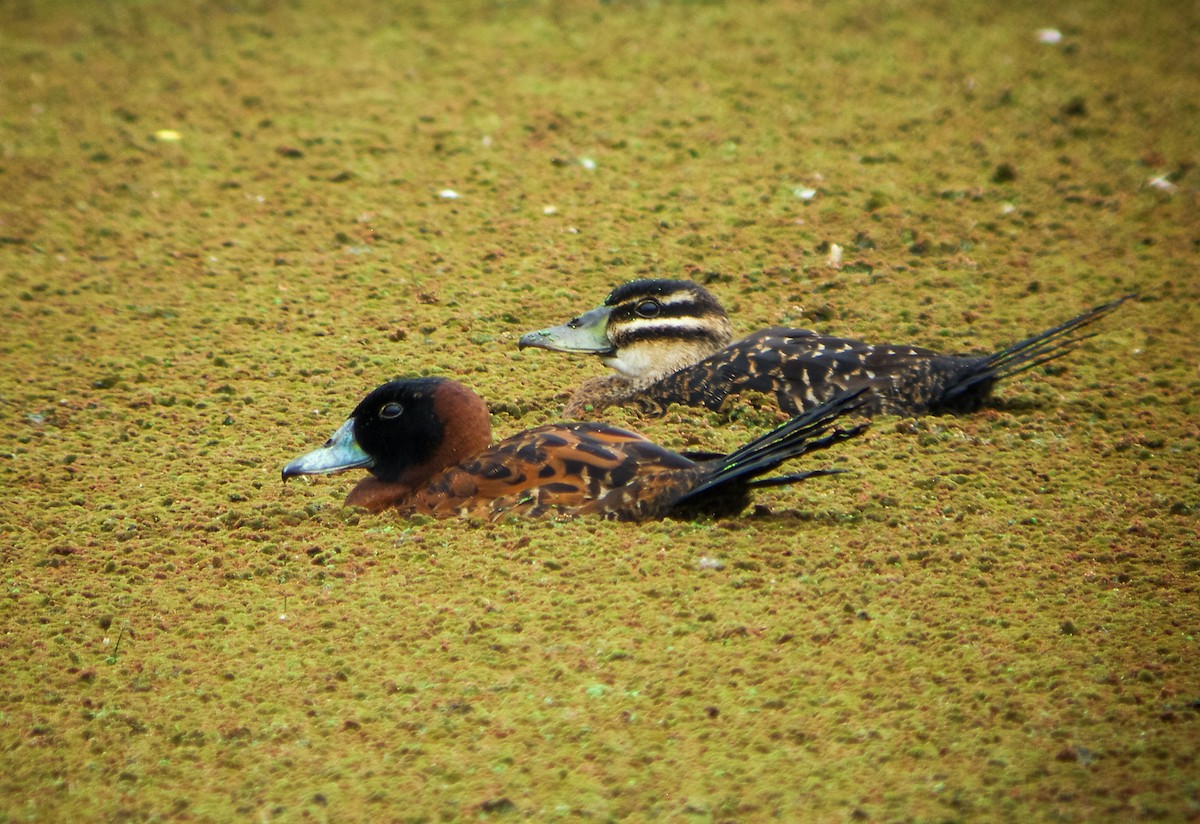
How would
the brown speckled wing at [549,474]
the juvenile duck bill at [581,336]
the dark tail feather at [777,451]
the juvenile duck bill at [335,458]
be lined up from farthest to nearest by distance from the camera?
1. the juvenile duck bill at [581,336]
2. the juvenile duck bill at [335,458]
3. the brown speckled wing at [549,474]
4. the dark tail feather at [777,451]

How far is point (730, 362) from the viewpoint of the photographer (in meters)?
6.52

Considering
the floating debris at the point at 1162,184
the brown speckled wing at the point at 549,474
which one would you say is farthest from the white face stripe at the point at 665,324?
the floating debris at the point at 1162,184

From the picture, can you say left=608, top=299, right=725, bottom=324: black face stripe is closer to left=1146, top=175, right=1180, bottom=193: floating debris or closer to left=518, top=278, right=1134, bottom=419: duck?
left=518, top=278, right=1134, bottom=419: duck

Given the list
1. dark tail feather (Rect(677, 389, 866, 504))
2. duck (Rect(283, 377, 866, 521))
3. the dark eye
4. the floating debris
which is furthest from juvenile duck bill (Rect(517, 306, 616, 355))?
the floating debris

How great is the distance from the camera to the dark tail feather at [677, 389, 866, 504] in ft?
16.6

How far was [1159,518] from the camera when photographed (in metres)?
5.49

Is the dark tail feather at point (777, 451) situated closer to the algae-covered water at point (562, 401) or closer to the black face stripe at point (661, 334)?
the algae-covered water at point (562, 401)

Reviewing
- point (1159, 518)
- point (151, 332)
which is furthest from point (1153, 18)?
point (151, 332)

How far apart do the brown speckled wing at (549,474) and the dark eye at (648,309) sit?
5.24 feet

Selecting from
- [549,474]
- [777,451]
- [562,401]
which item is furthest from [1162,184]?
[549,474]

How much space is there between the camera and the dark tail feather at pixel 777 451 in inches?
200

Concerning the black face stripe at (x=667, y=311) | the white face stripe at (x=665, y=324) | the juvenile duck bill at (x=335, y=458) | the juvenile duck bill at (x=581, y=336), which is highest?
the black face stripe at (x=667, y=311)

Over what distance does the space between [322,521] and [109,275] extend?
3.32 metres

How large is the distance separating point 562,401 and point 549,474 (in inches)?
57.0
